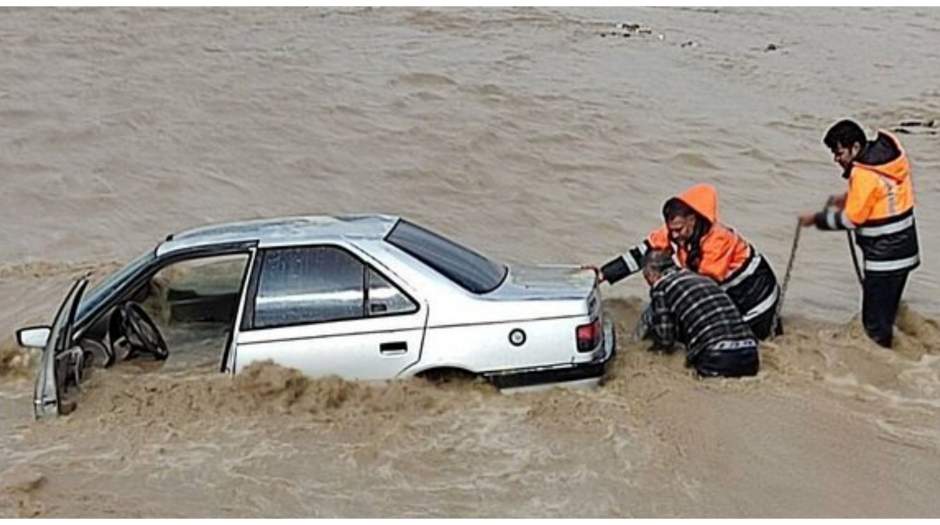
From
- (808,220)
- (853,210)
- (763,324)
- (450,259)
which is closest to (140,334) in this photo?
(450,259)

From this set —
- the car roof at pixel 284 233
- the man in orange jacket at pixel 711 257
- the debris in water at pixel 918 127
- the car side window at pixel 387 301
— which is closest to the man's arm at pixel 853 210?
the man in orange jacket at pixel 711 257

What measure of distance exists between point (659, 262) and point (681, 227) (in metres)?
0.26

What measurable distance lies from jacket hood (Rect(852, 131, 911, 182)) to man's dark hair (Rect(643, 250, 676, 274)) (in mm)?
1427

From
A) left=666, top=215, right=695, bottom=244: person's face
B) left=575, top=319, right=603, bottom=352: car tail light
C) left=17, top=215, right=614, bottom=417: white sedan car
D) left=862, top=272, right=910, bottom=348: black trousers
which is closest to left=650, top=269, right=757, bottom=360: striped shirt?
left=666, top=215, right=695, bottom=244: person's face

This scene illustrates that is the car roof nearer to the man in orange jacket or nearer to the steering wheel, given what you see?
the steering wheel

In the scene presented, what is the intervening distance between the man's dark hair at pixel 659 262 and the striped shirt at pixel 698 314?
126mm

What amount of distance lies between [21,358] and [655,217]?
315 inches

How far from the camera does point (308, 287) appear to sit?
7.19m

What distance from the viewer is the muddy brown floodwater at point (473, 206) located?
22.3ft

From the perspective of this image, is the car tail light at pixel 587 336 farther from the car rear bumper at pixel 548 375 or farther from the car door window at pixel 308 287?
the car door window at pixel 308 287

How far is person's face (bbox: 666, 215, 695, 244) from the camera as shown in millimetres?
7988

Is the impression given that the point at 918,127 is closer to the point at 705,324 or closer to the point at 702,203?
the point at 702,203

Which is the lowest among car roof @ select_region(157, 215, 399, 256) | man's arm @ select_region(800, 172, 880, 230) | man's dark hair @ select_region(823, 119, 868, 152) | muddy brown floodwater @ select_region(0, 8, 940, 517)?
muddy brown floodwater @ select_region(0, 8, 940, 517)

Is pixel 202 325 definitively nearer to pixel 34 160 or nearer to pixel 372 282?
pixel 372 282
